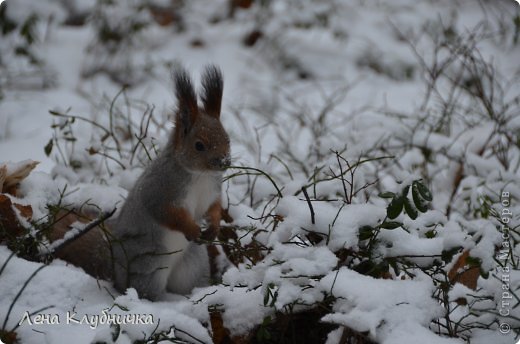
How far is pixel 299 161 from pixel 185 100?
902 millimetres

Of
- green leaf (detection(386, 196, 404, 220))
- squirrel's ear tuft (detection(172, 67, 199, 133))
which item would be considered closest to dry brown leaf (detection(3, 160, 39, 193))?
squirrel's ear tuft (detection(172, 67, 199, 133))

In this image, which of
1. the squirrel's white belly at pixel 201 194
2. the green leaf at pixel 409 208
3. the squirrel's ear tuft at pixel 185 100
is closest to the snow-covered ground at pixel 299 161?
the green leaf at pixel 409 208

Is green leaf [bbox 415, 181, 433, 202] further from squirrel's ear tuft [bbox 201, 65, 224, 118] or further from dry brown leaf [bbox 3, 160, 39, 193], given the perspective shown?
dry brown leaf [bbox 3, 160, 39, 193]

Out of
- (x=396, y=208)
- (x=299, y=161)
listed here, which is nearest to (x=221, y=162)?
(x=396, y=208)

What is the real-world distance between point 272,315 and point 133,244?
60cm

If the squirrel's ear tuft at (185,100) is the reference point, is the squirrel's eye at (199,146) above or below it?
below

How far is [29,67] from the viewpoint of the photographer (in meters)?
3.80

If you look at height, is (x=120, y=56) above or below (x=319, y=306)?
above

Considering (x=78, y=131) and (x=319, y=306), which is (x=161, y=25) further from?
(x=319, y=306)

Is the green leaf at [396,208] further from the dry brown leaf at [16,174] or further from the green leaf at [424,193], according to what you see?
the dry brown leaf at [16,174]

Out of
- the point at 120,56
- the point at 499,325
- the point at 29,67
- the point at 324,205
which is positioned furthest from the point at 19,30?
the point at 499,325

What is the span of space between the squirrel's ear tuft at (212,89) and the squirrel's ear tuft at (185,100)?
0.16 feet

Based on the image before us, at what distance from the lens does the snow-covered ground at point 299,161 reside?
1313 mm

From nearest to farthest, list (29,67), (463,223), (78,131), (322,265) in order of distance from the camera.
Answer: (322,265) → (463,223) → (78,131) → (29,67)
